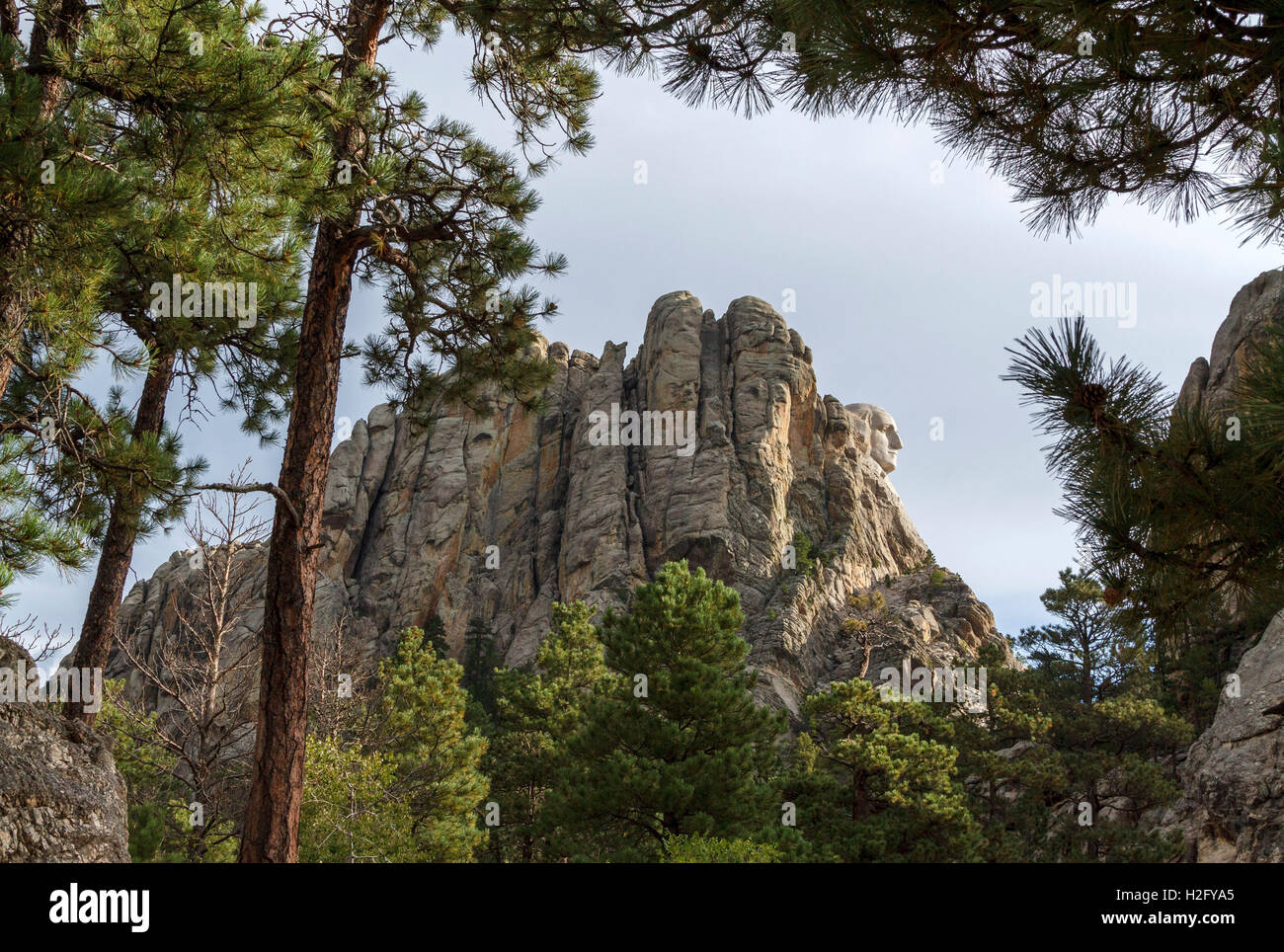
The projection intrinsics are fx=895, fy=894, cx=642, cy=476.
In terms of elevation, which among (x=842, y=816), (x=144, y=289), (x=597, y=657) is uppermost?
(x=144, y=289)

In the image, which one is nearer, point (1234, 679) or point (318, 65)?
point (318, 65)

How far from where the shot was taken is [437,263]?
768cm

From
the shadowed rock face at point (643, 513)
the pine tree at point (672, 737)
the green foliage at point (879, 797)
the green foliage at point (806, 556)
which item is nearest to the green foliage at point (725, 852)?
the pine tree at point (672, 737)

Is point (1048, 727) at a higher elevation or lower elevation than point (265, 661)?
lower

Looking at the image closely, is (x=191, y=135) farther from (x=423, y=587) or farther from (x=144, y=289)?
(x=423, y=587)

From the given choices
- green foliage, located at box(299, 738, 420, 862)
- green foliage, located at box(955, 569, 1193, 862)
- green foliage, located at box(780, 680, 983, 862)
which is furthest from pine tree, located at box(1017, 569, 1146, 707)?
green foliage, located at box(299, 738, 420, 862)

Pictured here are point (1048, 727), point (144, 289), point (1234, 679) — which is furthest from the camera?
point (1048, 727)

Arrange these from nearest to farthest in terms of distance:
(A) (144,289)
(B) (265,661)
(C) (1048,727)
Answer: (B) (265,661), (A) (144,289), (C) (1048,727)

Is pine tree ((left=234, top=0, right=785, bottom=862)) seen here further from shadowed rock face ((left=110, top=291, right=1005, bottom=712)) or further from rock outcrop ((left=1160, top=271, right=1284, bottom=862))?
Answer: shadowed rock face ((left=110, top=291, right=1005, bottom=712))

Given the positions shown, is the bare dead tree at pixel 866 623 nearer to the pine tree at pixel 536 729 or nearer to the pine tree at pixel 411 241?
the pine tree at pixel 536 729

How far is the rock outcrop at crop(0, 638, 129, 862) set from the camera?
13.8ft
